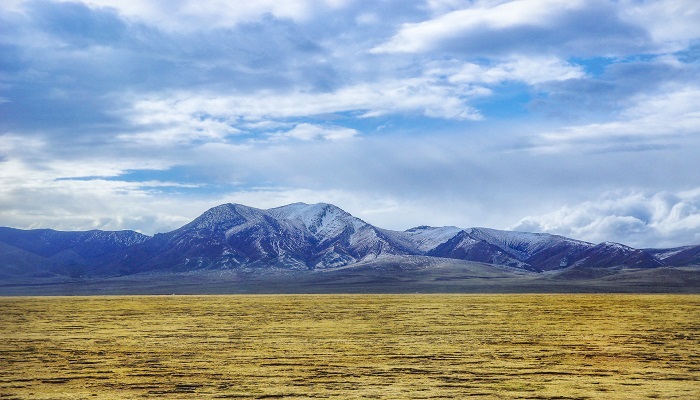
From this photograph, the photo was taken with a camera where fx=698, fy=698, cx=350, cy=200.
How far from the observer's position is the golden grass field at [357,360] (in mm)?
16406

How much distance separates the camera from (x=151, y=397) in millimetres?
15844

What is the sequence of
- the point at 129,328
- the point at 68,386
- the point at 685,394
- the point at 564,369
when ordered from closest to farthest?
the point at 685,394 < the point at 68,386 < the point at 564,369 < the point at 129,328

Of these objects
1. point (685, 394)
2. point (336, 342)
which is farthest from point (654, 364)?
point (336, 342)

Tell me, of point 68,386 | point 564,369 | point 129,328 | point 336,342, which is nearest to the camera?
point 68,386

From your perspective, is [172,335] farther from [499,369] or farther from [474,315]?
[474,315]

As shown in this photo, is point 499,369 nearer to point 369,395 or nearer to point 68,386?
point 369,395

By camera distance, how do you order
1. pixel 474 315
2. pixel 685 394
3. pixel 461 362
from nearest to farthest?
pixel 685 394 → pixel 461 362 → pixel 474 315

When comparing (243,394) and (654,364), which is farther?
(654,364)

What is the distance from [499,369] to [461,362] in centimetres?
150

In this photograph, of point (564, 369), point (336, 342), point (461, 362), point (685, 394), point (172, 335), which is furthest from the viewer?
point (172, 335)

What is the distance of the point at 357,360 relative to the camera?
21.1m

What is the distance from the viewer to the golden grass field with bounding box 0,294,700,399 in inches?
646

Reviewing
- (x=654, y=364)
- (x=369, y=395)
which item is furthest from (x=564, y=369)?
(x=369, y=395)

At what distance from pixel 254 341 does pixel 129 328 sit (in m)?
9.87
